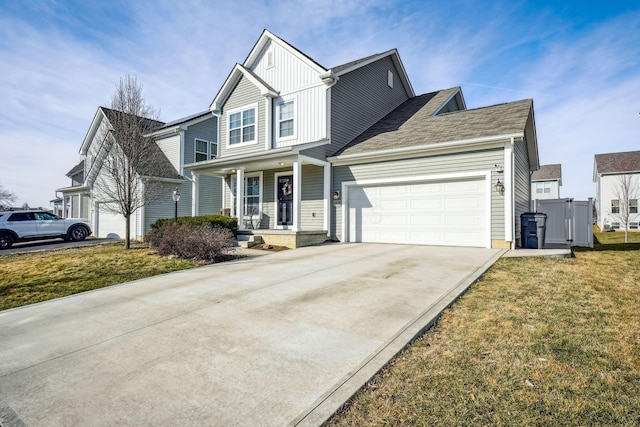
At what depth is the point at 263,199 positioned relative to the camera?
48.4 ft

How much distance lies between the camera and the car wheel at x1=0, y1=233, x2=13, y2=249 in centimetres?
1402

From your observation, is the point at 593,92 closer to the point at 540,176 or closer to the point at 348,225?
the point at 348,225

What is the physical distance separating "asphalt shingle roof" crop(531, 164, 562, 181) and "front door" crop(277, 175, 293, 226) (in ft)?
119

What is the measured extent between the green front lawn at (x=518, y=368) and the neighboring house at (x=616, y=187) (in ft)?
105

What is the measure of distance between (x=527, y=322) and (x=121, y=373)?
432 cm

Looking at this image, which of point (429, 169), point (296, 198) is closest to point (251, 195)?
point (296, 198)

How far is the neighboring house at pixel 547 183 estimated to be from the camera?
37.7 m

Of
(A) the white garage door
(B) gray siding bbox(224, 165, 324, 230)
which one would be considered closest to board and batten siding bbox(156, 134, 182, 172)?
(B) gray siding bbox(224, 165, 324, 230)

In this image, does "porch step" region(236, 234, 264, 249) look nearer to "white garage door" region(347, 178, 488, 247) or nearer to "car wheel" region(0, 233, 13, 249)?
"white garage door" region(347, 178, 488, 247)

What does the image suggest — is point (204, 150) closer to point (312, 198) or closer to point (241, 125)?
point (241, 125)

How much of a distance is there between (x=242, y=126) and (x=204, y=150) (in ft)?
18.3

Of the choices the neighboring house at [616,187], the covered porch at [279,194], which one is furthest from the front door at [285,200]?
the neighboring house at [616,187]


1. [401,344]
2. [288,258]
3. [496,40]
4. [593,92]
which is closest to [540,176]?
[593,92]

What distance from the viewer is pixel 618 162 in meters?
30.1
